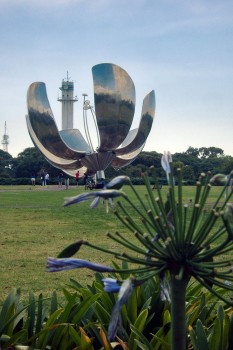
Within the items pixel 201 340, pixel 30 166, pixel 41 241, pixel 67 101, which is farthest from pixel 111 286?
pixel 67 101

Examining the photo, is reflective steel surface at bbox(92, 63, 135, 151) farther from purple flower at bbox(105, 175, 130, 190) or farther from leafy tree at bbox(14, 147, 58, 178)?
leafy tree at bbox(14, 147, 58, 178)

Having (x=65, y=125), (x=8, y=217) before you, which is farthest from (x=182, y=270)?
(x=65, y=125)

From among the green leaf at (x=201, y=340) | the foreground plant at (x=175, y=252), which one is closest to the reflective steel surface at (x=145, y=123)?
the green leaf at (x=201, y=340)

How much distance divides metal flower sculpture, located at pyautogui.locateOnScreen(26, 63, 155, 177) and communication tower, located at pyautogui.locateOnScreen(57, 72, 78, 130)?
4789 cm

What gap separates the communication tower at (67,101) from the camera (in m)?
65.6

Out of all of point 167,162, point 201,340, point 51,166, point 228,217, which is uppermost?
point 51,166

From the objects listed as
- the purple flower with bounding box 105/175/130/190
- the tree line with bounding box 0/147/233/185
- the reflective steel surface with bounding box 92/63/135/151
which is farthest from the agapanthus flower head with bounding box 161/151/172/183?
the tree line with bounding box 0/147/233/185

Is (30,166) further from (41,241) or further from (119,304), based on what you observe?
(119,304)

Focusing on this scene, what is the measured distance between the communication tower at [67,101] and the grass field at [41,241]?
4991 centimetres

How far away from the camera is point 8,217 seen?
13.8 meters

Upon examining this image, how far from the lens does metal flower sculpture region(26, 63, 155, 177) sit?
13.9 metres

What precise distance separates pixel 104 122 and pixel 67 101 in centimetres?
5526

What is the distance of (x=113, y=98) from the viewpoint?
14.0 m

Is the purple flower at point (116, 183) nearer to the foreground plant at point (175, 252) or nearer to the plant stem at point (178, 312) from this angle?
the foreground plant at point (175, 252)
